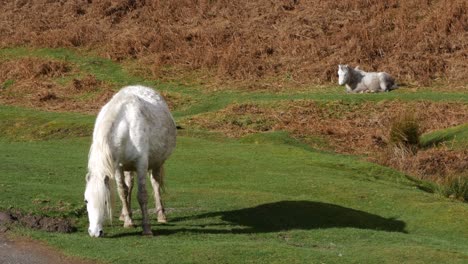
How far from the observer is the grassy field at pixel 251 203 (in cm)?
1359

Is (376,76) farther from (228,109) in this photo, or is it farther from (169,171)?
(169,171)

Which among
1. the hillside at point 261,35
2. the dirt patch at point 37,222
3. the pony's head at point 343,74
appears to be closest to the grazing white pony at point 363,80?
the pony's head at point 343,74

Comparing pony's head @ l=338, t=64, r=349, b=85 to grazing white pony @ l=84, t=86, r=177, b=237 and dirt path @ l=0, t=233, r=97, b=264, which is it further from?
dirt path @ l=0, t=233, r=97, b=264

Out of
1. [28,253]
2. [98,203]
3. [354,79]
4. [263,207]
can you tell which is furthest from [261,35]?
[28,253]

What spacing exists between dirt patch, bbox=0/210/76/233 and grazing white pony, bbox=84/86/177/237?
1.01 m

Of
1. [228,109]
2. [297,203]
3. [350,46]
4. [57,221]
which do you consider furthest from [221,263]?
[350,46]

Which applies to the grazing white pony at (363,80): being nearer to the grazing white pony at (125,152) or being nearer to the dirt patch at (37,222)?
the grazing white pony at (125,152)

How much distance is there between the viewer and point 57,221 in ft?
51.3

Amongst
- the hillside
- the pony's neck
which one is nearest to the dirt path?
the pony's neck

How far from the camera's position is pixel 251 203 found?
18.0 meters

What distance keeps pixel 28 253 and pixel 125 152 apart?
2583 millimetres

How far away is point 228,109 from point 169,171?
33.1 ft

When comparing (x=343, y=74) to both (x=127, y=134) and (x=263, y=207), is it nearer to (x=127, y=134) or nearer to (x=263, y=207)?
(x=263, y=207)

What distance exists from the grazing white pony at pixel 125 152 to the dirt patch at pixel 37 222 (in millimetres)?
1008
